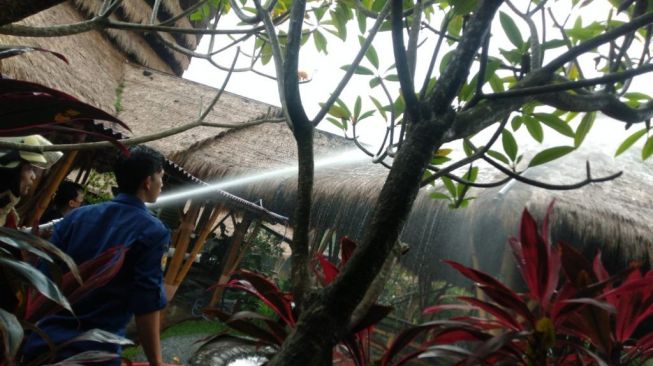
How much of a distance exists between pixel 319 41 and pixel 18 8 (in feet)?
5.46

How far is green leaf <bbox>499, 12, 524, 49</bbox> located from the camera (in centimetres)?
113

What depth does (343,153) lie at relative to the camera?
713 cm

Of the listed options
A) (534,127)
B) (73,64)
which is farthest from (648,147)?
(73,64)

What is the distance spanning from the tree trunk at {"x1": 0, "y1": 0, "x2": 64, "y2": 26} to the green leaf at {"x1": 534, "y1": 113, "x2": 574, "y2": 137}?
1.00 metres

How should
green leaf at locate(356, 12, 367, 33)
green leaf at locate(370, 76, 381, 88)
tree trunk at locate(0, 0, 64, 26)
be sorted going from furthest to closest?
green leaf at locate(356, 12, 367, 33) → green leaf at locate(370, 76, 381, 88) → tree trunk at locate(0, 0, 64, 26)

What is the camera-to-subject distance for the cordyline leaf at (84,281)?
809 mm

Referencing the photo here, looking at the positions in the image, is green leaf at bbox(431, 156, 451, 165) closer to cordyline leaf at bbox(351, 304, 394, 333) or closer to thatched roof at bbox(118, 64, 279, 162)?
cordyline leaf at bbox(351, 304, 394, 333)

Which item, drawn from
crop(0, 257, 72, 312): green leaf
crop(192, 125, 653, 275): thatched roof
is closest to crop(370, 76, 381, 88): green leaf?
crop(0, 257, 72, 312): green leaf

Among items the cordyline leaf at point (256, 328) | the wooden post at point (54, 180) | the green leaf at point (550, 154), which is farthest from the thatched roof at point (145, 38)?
the cordyline leaf at point (256, 328)

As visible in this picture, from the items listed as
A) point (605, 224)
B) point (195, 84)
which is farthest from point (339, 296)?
point (195, 84)

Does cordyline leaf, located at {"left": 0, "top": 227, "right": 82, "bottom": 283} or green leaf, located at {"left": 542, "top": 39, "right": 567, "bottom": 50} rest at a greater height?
green leaf, located at {"left": 542, "top": 39, "right": 567, "bottom": 50}

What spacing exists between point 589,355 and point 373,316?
0.97 ft

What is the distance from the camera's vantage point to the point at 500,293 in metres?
0.66

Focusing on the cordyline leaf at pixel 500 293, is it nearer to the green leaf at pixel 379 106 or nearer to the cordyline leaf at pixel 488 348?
the cordyline leaf at pixel 488 348
